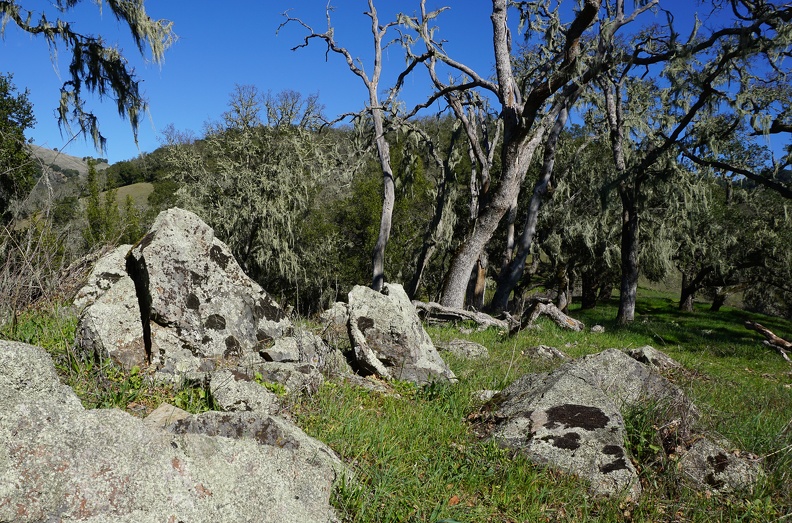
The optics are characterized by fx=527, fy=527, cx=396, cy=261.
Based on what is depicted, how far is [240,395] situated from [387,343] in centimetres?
222

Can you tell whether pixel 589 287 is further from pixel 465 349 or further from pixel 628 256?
pixel 465 349

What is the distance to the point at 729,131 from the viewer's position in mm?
14391

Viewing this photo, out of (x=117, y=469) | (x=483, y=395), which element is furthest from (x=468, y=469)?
(x=117, y=469)

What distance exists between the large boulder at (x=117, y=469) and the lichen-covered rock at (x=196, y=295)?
7.26ft

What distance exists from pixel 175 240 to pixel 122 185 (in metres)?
68.4

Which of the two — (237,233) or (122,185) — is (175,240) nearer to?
(237,233)

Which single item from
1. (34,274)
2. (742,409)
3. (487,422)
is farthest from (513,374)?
(34,274)

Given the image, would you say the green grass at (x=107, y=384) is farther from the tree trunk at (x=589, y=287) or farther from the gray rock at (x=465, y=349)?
the tree trunk at (x=589, y=287)

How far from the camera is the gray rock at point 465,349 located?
7.62 m

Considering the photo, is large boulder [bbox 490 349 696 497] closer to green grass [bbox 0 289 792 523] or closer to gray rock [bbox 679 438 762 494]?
green grass [bbox 0 289 792 523]

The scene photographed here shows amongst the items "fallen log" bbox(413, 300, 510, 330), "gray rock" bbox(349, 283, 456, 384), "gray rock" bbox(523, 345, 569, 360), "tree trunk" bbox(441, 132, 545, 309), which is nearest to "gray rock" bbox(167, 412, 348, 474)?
"gray rock" bbox(349, 283, 456, 384)

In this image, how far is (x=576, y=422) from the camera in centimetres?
440

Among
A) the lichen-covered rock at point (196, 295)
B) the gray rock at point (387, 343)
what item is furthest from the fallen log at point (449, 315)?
the lichen-covered rock at point (196, 295)

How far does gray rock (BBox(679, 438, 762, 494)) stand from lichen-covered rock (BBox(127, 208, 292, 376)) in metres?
3.85
